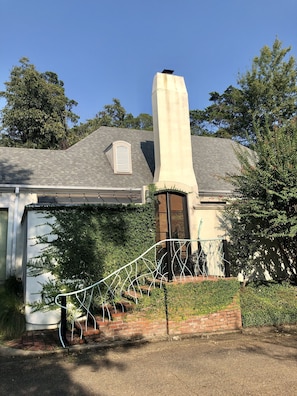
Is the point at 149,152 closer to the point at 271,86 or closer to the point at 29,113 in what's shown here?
the point at 29,113

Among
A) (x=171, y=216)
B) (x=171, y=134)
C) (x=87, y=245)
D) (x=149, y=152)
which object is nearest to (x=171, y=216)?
(x=171, y=216)

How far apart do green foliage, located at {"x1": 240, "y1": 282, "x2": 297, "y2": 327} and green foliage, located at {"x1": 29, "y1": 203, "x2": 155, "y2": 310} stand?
289 centimetres

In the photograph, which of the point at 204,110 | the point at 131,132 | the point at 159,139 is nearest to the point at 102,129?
the point at 131,132

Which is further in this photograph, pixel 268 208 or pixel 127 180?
pixel 127 180

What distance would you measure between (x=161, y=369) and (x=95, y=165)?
9.07 m

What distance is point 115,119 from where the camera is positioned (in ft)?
110

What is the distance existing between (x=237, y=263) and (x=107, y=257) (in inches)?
161

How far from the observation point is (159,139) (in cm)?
1079

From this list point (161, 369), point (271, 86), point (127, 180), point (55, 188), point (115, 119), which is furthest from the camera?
point (115, 119)

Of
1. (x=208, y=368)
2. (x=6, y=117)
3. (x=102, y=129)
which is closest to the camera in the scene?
(x=208, y=368)

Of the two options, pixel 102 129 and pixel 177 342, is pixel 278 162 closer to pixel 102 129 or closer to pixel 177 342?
pixel 177 342

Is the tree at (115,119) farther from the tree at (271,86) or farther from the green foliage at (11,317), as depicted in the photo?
the green foliage at (11,317)

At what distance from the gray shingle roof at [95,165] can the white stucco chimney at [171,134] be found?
125 centimetres

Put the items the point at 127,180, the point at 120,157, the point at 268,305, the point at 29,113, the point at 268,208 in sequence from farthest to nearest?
1. the point at 29,113
2. the point at 120,157
3. the point at 127,180
4. the point at 268,208
5. the point at 268,305
